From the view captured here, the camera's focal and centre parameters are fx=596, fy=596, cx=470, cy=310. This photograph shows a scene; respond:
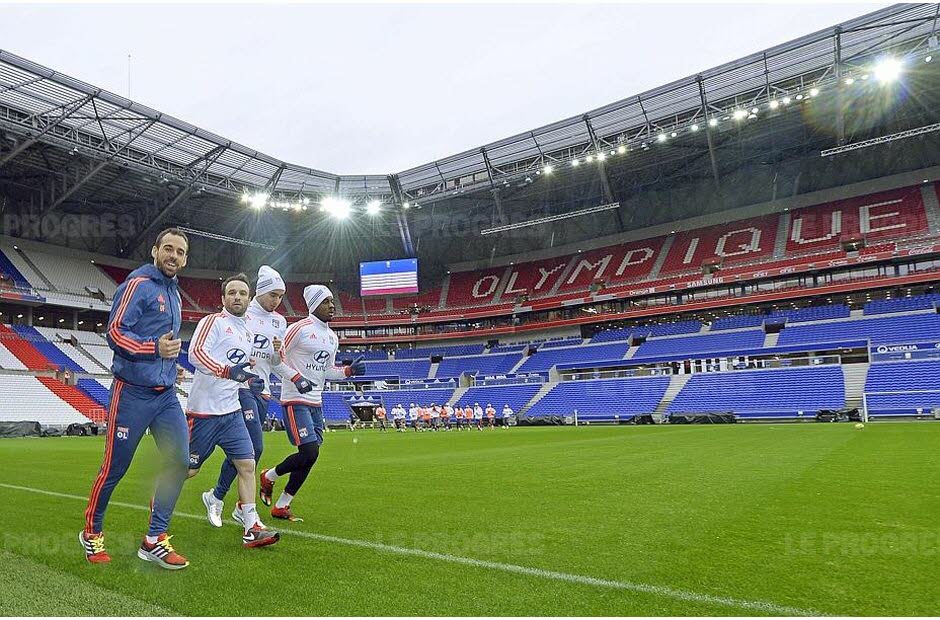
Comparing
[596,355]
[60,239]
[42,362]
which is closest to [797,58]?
[596,355]

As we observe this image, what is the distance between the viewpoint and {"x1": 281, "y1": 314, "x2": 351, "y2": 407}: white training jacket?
20.5ft

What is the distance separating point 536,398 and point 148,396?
127ft

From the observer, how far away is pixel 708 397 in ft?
112

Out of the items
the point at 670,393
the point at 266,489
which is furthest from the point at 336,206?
the point at 266,489

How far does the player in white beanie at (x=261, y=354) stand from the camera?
580 cm

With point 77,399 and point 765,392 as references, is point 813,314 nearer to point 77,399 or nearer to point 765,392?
point 765,392

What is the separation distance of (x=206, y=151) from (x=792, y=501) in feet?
123

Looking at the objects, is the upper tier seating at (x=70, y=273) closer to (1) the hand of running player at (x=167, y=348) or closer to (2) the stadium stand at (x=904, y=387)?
(1) the hand of running player at (x=167, y=348)

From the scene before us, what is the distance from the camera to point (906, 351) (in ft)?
101

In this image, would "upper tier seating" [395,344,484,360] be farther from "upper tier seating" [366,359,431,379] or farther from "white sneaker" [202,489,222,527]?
"white sneaker" [202,489,222,527]

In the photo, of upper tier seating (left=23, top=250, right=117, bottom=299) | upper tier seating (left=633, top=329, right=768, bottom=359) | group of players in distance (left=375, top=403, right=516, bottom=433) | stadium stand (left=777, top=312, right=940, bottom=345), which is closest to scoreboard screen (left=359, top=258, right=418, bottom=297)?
group of players in distance (left=375, top=403, right=516, bottom=433)

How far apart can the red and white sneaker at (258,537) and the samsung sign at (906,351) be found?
35344 millimetres

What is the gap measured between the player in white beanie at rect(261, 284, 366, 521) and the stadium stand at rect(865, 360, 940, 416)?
30.1 metres

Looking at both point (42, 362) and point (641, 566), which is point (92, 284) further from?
point (641, 566)
